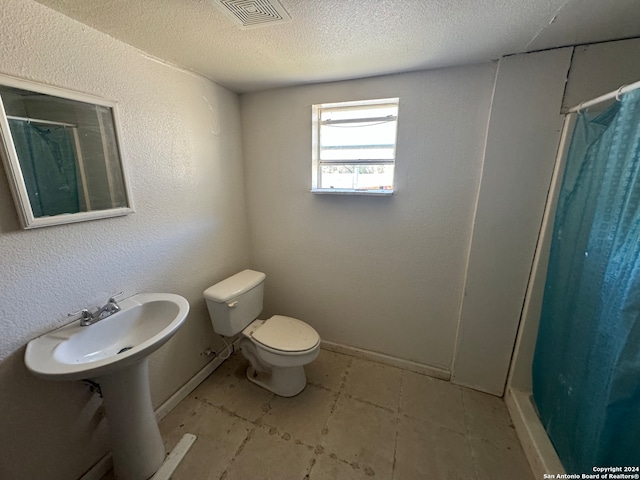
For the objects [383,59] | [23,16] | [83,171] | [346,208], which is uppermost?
[383,59]

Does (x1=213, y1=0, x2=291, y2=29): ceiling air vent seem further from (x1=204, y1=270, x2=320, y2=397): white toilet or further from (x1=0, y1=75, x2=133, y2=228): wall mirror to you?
(x1=204, y1=270, x2=320, y2=397): white toilet

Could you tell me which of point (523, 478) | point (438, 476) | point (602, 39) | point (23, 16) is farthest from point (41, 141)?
point (523, 478)

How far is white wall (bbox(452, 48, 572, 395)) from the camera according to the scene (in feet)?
4.27

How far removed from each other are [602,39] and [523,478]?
2.11 m

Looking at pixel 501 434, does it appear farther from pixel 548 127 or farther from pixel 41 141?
pixel 41 141

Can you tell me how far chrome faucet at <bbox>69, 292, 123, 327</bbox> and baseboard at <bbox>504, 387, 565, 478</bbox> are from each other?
212 cm

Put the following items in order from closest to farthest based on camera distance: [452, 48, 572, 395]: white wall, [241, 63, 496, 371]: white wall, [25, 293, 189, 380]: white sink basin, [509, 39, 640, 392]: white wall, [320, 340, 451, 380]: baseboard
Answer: [25, 293, 189, 380]: white sink basin < [509, 39, 640, 392]: white wall < [452, 48, 572, 395]: white wall < [241, 63, 496, 371]: white wall < [320, 340, 451, 380]: baseboard

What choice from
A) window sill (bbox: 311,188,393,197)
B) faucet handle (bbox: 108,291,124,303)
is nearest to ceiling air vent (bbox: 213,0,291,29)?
window sill (bbox: 311,188,393,197)

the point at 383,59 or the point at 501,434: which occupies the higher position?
the point at 383,59

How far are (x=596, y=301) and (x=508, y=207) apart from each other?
618 mm

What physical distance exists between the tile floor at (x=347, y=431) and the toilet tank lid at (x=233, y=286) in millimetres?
671

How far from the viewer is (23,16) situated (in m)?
0.88

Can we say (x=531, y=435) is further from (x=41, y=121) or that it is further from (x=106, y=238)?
(x=41, y=121)

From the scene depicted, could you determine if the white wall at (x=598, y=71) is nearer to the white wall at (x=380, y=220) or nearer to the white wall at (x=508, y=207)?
the white wall at (x=508, y=207)
